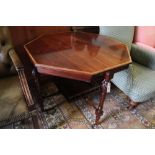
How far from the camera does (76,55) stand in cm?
123

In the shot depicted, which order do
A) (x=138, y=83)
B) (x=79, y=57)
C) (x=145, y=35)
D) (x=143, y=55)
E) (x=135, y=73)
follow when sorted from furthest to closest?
(x=145, y=35) → (x=143, y=55) → (x=135, y=73) → (x=138, y=83) → (x=79, y=57)

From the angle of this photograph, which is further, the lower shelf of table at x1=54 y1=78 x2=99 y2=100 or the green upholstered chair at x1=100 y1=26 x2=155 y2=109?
the lower shelf of table at x1=54 y1=78 x2=99 y2=100

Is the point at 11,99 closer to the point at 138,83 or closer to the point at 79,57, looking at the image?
the point at 79,57

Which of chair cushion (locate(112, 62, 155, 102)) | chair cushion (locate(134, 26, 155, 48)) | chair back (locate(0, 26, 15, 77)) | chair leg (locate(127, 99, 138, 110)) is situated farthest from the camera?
chair cushion (locate(134, 26, 155, 48))

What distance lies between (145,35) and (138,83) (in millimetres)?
647

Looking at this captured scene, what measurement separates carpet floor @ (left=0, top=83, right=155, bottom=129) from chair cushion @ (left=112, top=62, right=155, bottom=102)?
213mm

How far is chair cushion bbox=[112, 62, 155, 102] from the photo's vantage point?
4.80ft

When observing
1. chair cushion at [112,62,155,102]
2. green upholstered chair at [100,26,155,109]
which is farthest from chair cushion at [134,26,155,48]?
chair cushion at [112,62,155,102]

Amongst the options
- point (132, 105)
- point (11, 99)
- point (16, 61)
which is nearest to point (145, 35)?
point (132, 105)

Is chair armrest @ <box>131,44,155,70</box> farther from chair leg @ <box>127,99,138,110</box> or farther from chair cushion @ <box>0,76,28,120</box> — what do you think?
chair cushion @ <box>0,76,28,120</box>

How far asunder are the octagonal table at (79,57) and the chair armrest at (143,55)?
39cm

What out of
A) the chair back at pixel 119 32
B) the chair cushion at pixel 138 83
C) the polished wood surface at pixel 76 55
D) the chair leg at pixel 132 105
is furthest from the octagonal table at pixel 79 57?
the chair leg at pixel 132 105
